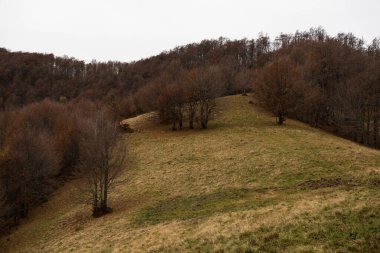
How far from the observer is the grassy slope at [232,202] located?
1580 cm

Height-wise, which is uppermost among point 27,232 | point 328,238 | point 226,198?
point 328,238

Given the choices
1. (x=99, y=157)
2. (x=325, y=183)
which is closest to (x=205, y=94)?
(x=99, y=157)

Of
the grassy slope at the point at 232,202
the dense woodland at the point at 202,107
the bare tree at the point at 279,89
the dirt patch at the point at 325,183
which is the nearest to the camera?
the grassy slope at the point at 232,202

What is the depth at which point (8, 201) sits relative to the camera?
4175cm

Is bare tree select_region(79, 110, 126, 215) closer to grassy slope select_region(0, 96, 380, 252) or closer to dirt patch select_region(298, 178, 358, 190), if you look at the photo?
grassy slope select_region(0, 96, 380, 252)

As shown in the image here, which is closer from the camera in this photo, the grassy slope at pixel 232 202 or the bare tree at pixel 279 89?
the grassy slope at pixel 232 202

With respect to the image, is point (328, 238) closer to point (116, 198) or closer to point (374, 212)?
point (374, 212)

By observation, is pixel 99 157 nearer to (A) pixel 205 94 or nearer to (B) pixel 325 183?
(B) pixel 325 183

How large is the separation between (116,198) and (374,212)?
26.1 m

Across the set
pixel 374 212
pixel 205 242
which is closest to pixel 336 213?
pixel 374 212

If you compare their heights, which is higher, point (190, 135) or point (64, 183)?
point (190, 135)

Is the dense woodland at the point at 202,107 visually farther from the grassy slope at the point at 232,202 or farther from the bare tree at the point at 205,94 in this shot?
the grassy slope at the point at 232,202

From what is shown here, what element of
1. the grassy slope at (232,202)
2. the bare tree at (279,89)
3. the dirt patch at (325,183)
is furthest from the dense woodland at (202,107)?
the dirt patch at (325,183)

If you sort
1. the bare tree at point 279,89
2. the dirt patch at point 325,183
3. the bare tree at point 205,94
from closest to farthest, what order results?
the dirt patch at point 325,183 → the bare tree at point 279,89 → the bare tree at point 205,94
